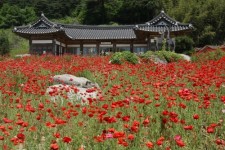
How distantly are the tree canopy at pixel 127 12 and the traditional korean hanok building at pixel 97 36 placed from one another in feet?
46.0

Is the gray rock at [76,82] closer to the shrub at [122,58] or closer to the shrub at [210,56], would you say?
the shrub at [122,58]

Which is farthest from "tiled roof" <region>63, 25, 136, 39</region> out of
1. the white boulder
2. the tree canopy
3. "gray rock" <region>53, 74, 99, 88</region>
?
the white boulder

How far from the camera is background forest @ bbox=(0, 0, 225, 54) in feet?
169

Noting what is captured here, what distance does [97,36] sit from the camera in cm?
3912

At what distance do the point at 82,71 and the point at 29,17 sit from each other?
57939 millimetres

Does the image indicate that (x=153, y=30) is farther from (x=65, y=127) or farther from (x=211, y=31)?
(x=65, y=127)

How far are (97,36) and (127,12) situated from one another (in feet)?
82.6

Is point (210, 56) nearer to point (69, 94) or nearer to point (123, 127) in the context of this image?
point (69, 94)

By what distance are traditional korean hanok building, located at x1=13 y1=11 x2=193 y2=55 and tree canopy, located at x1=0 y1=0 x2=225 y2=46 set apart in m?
14.0

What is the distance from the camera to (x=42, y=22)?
115 feet

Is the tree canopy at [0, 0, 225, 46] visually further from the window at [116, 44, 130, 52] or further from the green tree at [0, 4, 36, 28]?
the window at [116, 44, 130, 52]

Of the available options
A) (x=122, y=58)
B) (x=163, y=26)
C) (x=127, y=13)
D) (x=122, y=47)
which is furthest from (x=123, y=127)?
(x=127, y=13)

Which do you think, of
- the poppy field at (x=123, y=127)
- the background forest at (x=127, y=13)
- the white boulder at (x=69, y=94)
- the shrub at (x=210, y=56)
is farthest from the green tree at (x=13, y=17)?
the poppy field at (x=123, y=127)

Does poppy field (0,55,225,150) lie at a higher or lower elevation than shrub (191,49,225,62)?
higher
